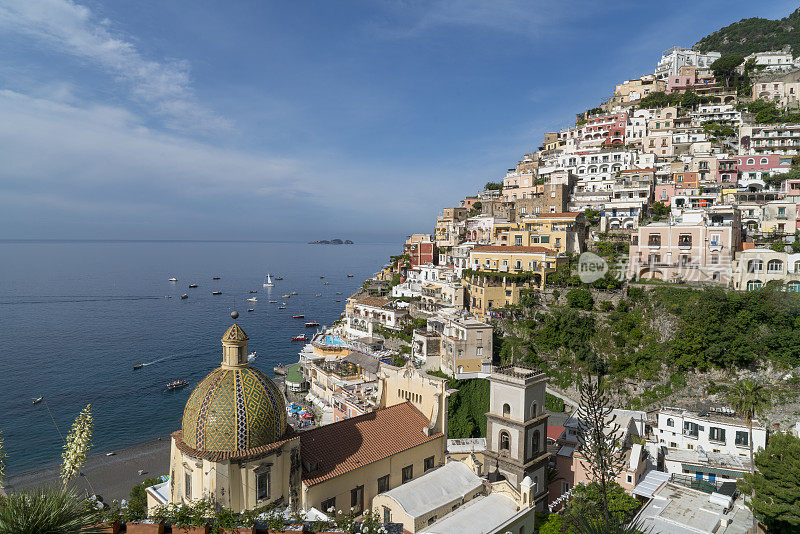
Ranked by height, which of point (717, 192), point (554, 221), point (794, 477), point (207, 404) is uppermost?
point (717, 192)

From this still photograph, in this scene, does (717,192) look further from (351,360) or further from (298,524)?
(298,524)

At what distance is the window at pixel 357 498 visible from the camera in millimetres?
16442

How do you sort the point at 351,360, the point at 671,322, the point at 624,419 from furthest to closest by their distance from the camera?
1. the point at 351,360
2. the point at 671,322
3. the point at 624,419

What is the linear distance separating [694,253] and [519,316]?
15.7 m

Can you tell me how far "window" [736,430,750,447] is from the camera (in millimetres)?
25094

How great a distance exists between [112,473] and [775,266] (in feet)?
171

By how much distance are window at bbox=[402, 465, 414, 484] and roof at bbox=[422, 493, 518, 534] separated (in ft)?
10.7

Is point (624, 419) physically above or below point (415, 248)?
below

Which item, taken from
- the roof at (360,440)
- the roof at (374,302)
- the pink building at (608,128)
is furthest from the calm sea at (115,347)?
the pink building at (608,128)

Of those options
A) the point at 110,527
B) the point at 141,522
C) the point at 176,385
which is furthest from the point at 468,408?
the point at 176,385

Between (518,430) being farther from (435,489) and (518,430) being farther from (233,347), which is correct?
(233,347)

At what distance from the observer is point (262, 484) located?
1401 centimetres

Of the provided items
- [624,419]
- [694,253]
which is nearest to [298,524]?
[624,419]

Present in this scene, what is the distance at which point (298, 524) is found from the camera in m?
11.2
